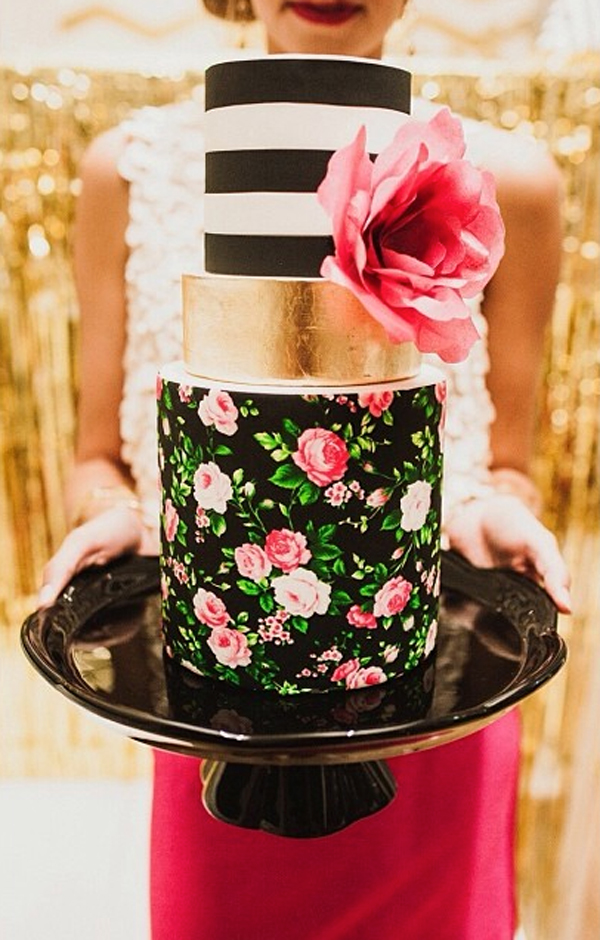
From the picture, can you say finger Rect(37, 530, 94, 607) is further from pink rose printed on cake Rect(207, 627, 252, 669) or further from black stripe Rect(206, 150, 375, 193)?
black stripe Rect(206, 150, 375, 193)

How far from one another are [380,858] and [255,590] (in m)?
0.49

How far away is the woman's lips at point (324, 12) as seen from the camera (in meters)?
0.81

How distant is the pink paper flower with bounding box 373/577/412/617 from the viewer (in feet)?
1.88

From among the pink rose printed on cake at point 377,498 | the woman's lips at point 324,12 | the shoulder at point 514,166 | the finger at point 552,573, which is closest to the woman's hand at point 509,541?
the finger at point 552,573

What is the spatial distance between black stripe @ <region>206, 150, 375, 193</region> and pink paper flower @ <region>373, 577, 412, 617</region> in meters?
0.24

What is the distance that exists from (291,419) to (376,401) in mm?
51

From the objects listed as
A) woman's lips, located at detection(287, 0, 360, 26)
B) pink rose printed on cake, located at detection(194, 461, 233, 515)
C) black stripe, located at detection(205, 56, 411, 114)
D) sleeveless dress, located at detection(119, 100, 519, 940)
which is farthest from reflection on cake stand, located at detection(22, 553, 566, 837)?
woman's lips, located at detection(287, 0, 360, 26)

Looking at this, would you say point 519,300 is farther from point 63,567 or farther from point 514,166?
point 63,567

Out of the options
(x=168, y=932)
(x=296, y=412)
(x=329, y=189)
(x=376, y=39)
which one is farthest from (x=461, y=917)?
(x=376, y=39)

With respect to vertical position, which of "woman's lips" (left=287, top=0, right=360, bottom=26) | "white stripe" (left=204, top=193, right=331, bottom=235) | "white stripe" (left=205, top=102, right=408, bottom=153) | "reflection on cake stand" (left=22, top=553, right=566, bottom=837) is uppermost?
"woman's lips" (left=287, top=0, right=360, bottom=26)

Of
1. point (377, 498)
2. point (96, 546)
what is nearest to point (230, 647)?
point (377, 498)

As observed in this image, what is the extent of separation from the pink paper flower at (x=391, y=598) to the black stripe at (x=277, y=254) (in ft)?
0.64

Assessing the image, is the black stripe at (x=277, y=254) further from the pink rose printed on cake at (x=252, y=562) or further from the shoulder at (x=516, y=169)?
the shoulder at (x=516, y=169)

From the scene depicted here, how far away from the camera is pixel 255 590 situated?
0.56 m
